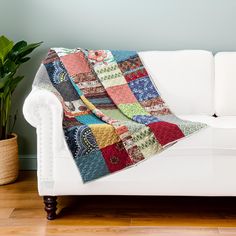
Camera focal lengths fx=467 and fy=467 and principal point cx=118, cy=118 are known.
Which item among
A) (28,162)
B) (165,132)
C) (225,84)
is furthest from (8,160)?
(225,84)

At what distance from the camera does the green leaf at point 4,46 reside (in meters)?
2.85

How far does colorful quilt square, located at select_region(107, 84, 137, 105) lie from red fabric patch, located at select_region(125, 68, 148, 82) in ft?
0.21

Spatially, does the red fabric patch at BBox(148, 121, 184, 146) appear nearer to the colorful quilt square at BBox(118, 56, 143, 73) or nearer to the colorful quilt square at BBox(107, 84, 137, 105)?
the colorful quilt square at BBox(107, 84, 137, 105)

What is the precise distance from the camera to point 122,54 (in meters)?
2.98

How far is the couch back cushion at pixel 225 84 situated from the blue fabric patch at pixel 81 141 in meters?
0.97

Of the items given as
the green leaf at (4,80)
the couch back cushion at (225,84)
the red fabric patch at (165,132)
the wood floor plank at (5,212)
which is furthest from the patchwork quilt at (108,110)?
the wood floor plank at (5,212)

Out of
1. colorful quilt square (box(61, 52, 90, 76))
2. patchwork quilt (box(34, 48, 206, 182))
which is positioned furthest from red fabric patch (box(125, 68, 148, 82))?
colorful quilt square (box(61, 52, 90, 76))

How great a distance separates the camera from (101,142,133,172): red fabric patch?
7.81 feet

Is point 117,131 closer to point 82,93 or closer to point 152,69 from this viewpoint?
point 82,93

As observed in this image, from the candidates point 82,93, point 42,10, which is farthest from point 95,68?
point 42,10

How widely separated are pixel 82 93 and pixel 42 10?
79 cm

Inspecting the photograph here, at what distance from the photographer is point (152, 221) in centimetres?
245

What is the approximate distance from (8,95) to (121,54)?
78 cm

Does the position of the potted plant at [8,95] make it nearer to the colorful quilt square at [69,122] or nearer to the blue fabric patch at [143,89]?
the colorful quilt square at [69,122]
